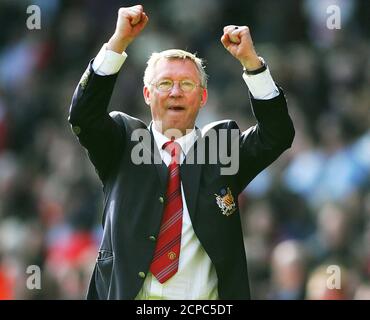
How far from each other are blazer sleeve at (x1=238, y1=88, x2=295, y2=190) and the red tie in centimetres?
28

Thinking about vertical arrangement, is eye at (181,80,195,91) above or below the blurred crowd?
below

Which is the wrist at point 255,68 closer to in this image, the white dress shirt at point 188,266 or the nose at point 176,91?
the white dress shirt at point 188,266

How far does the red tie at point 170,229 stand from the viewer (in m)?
4.95

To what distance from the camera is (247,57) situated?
16.5 feet

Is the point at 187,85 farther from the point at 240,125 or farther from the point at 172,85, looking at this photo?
the point at 240,125

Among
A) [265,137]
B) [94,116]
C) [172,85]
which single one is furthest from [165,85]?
[265,137]

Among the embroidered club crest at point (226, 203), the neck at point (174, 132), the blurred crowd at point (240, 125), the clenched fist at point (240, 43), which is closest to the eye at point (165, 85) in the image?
the neck at point (174, 132)

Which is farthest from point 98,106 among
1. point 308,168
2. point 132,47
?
point 132,47

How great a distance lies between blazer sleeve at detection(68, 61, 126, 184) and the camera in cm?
498

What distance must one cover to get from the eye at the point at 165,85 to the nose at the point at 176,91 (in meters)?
0.02

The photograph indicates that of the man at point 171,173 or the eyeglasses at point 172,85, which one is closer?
the man at point 171,173

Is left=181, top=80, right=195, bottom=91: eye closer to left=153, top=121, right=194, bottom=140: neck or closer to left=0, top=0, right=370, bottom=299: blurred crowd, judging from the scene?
left=153, top=121, right=194, bottom=140: neck

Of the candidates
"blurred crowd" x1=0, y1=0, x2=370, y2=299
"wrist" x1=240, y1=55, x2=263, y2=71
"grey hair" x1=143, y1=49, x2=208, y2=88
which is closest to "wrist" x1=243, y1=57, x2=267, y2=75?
"wrist" x1=240, y1=55, x2=263, y2=71

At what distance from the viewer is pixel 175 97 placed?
508 centimetres
